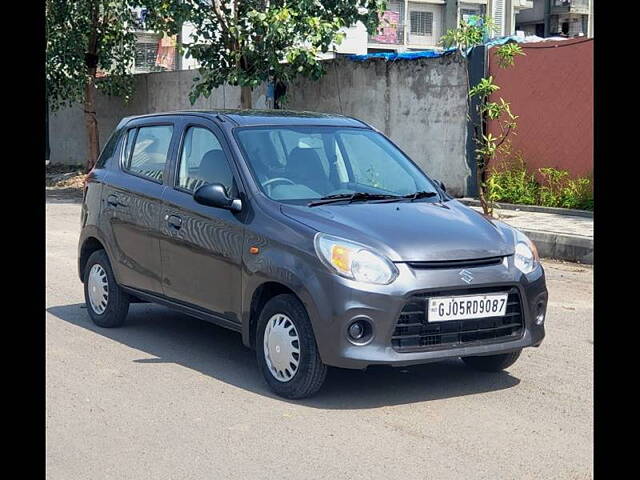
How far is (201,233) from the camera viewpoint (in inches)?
259

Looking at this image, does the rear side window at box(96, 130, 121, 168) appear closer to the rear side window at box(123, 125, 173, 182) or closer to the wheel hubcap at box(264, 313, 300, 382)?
the rear side window at box(123, 125, 173, 182)

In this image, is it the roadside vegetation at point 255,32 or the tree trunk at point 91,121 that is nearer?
the roadside vegetation at point 255,32

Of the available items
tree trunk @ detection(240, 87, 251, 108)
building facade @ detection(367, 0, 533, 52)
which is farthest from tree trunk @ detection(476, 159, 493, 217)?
building facade @ detection(367, 0, 533, 52)

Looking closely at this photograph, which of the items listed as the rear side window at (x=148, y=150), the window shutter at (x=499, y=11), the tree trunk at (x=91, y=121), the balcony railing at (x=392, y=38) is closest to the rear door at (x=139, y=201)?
the rear side window at (x=148, y=150)

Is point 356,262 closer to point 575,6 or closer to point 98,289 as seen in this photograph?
point 98,289

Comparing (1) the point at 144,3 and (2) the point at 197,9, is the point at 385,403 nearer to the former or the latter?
(2) the point at 197,9

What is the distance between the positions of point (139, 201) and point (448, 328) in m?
2.74

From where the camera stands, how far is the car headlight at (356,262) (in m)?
5.52

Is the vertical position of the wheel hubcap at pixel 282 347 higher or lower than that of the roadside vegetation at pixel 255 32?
lower

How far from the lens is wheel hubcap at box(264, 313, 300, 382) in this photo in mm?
5770

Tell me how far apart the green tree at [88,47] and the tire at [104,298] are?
604 inches

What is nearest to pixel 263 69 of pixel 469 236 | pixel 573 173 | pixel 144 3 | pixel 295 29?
pixel 295 29

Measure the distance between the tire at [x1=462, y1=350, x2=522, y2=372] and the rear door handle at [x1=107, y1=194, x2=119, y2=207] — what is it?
9.73 feet

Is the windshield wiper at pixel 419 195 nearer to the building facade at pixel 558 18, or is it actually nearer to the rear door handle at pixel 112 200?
the rear door handle at pixel 112 200
